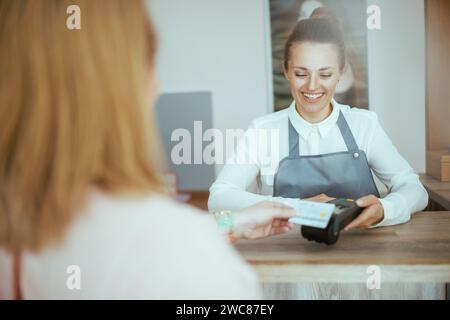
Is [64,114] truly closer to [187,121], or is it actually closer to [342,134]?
[187,121]

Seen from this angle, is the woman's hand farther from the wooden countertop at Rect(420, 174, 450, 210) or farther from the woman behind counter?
the wooden countertop at Rect(420, 174, 450, 210)

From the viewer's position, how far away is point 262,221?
3.48 feet

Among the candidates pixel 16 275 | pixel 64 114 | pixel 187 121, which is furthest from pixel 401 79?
pixel 16 275

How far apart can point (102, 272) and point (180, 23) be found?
0.61 meters

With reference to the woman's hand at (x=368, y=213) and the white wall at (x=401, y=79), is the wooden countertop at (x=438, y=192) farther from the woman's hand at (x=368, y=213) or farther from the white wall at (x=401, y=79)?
the woman's hand at (x=368, y=213)

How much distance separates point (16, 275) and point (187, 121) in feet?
1.65

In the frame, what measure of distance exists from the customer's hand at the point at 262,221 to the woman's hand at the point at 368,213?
0.13m

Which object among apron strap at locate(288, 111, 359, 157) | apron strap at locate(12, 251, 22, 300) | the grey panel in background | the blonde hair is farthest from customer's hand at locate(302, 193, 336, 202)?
apron strap at locate(12, 251, 22, 300)

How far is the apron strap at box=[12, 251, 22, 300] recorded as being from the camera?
2.38ft

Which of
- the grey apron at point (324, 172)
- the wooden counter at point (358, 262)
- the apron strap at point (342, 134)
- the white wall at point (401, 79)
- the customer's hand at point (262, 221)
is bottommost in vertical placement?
the wooden counter at point (358, 262)

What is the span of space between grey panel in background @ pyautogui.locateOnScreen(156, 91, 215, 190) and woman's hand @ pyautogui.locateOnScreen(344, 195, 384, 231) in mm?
324

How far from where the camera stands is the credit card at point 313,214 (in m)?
0.98

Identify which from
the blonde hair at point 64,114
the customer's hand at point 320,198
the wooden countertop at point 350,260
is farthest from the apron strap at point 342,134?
the blonde hair at point 64,114
